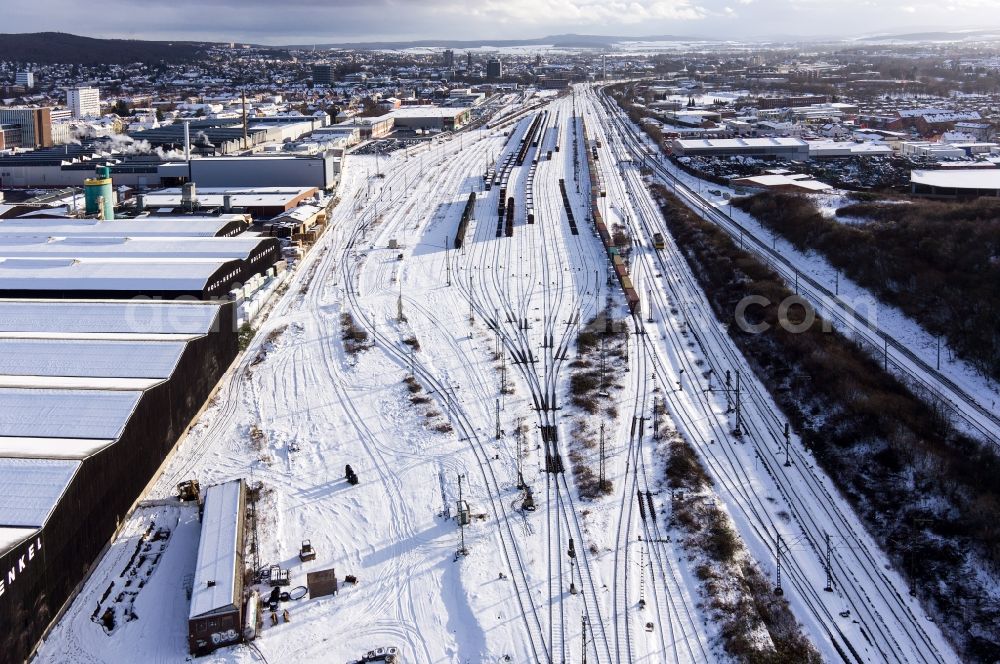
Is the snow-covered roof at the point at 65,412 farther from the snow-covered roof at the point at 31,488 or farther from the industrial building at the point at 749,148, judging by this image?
the industrial building at the point at 749,148

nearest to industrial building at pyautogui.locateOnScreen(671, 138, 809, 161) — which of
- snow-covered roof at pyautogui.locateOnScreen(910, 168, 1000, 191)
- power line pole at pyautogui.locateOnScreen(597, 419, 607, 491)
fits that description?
snow-covered roof at pyautogui.locateOnScreen(910, 168, 1000, 191)

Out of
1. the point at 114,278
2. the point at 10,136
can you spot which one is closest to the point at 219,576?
the point at 114,278

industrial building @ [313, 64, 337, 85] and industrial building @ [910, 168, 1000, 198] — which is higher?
industrial building @ [313, 64, 337, 85]

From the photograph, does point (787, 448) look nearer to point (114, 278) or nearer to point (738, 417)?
point (738, 417)

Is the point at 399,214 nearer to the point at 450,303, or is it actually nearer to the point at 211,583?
the point at 450,303

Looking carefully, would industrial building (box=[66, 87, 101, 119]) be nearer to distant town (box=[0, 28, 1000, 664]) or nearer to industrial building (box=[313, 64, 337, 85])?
industrial building (box=[313, 64, 337, 85])

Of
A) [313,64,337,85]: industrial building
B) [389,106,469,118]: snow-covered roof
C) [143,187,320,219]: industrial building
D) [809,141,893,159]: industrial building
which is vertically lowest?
[143,187,320,219]: industrial building

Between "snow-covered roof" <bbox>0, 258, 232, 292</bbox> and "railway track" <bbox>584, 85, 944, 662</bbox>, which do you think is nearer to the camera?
"railway track" <bbox>584, 85, 944, 662</bbox>
